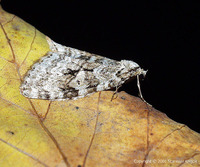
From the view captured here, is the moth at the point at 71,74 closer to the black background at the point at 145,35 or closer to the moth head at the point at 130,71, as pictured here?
the moth head at the point at 130,71

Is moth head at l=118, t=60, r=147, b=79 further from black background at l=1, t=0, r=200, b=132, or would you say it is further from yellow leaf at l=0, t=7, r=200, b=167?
yellow leaf at l=0, t=7, r=200, b=167

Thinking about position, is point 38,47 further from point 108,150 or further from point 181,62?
point 181,62

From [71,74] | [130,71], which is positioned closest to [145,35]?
[130,71]

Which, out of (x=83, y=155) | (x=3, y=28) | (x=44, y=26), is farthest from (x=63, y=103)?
(x=44, y=26)


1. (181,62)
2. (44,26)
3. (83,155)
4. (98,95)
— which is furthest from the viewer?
(44,26)

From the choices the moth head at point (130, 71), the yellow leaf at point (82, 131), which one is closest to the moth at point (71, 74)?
the moth head at point (130, 71)

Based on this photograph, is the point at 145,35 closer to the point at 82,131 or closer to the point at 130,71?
the point at 130,71
